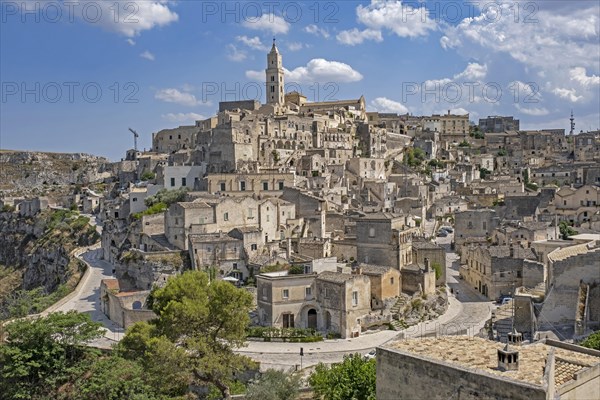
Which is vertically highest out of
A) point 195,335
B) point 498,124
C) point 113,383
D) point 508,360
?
point 498,124

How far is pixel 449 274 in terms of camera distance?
48438mm

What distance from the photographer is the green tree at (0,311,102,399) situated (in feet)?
84.9

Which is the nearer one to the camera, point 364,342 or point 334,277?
point 364,342

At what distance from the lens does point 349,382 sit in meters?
22.0

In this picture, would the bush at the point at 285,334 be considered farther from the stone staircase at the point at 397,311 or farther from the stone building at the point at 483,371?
the stone building at the point at 483,371

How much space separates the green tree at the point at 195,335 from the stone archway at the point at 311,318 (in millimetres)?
7955

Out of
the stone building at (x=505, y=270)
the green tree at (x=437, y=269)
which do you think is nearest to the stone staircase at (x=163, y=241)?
the green tree at (x=437, y=269)

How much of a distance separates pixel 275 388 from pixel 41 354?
11.1m

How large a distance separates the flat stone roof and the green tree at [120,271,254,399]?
489 inches

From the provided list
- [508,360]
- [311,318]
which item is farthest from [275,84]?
[508,360]

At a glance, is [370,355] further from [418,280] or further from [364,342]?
[418,280]

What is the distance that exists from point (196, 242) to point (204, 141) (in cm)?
3188

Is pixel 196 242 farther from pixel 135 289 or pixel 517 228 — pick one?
pixel 517 228

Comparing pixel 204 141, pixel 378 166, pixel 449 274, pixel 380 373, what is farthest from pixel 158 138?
pixel 380 373
